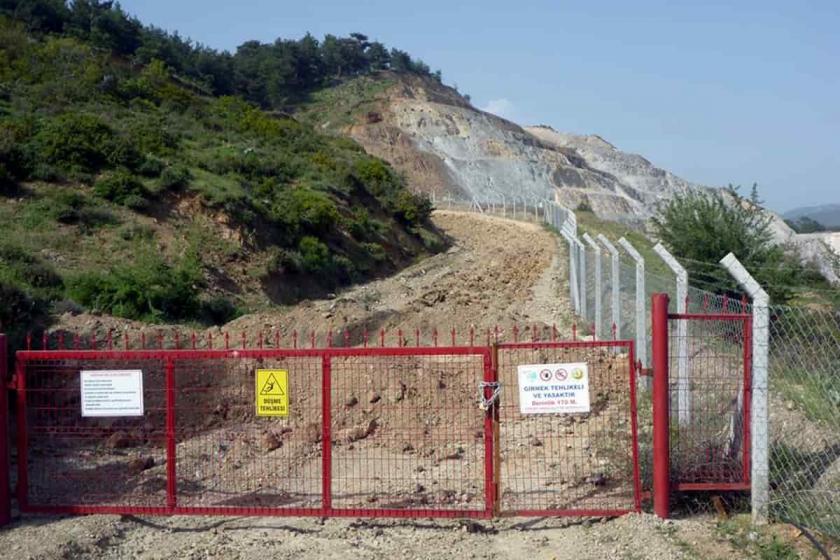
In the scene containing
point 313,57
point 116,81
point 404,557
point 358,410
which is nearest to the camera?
point 404,557

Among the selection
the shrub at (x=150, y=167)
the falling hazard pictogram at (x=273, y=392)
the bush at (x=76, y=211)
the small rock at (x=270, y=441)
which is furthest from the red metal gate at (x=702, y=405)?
the shrub at (x=150, y=167)

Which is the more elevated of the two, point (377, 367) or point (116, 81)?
point (116, 81)

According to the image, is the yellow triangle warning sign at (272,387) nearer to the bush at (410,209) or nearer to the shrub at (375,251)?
Answer: the shrub at (375,251)

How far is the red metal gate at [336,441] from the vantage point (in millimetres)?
7480

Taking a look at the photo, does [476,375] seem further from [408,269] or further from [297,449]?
[408,269]

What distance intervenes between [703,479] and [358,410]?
4253 millimetres

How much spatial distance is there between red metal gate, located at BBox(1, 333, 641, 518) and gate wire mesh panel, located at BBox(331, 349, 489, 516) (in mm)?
20

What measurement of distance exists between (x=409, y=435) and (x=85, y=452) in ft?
10.8

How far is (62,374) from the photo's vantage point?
35.3 feet

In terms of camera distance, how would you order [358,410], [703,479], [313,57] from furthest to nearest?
[313,57] < [358,410] < [703,479]

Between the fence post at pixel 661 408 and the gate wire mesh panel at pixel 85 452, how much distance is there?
4.08 m

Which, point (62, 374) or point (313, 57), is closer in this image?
point (62, 374)

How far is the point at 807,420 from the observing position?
7.70m

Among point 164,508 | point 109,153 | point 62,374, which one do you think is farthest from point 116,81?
point 164,508
